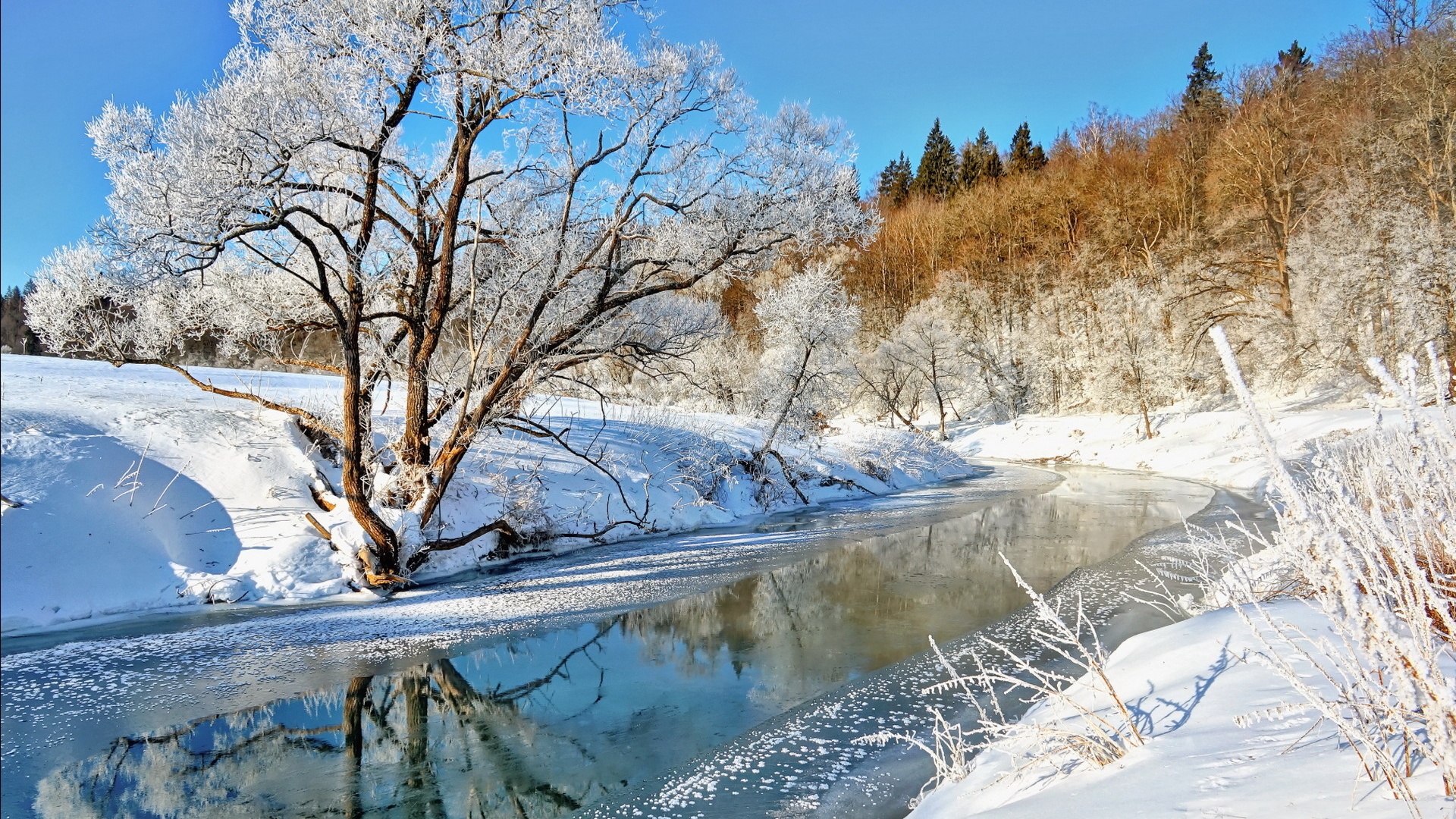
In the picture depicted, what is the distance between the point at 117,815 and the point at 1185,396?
107 ft

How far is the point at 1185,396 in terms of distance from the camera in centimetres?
2836

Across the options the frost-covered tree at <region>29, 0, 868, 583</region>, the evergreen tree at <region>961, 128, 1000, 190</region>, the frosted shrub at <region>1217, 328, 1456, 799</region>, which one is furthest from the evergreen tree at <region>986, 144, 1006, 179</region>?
the frosted shrub at <region>1217, 328, 1456, 799</region>

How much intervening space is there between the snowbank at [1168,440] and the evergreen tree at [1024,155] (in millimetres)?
19251

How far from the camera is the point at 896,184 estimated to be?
183 feet

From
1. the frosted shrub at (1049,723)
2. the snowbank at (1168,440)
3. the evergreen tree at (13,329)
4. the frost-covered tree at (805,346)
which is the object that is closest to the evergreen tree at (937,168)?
the snowbank at (1168,440)

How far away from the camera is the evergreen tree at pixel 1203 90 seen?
111 ft

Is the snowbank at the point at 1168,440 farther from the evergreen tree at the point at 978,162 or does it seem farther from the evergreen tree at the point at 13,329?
the evergreen tree at the point at 13,329

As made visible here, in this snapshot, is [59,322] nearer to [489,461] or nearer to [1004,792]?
[489,461]

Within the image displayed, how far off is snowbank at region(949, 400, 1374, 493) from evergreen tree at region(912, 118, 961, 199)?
22765 mm

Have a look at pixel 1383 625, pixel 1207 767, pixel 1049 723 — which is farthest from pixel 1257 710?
pixel 1383 625

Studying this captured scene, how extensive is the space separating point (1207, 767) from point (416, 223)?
9837 mm

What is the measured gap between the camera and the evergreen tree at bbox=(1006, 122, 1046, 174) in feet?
149

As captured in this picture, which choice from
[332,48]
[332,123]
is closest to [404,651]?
[332,123]

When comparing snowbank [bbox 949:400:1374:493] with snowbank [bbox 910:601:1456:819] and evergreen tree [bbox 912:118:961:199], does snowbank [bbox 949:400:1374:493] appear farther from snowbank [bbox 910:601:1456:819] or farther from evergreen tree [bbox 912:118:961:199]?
evergreen tree [bbox 912:118:961:199]
